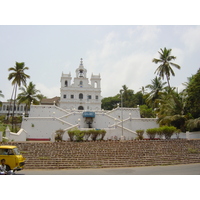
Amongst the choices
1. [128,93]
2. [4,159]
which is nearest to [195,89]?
[4,159]

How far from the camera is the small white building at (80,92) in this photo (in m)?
48.8

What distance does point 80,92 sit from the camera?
50312mm

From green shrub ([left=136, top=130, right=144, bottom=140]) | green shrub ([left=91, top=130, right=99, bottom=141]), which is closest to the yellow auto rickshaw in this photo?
green shrub ([left=91, top=130, right=99, bottom=141])

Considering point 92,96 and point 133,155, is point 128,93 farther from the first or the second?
point 133,155

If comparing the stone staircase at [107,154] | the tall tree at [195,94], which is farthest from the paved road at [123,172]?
the tall tree at [195,94]

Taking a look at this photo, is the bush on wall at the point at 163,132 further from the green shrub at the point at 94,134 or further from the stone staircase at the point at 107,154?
the green shrub at the point at 94,134

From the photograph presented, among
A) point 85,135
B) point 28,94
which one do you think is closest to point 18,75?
point 28,94

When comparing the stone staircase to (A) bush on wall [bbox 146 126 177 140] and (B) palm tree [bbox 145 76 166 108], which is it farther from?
(B) palm tree [bbox 145 76 166 108]

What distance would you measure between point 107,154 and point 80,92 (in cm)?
3531

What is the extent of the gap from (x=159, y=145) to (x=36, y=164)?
33.9 ft

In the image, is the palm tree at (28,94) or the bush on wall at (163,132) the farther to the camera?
the palm tree at (28,94)

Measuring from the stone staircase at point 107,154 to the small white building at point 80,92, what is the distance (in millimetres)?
30858

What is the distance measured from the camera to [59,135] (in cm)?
2225

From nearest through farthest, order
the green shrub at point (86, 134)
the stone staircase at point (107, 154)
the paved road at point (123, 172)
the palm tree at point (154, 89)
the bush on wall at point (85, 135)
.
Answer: the paved road at point (123, 172), the stone staircase at point (107, 154), the bush on wall at point (85, 135), the green shrub at point (86, 134), the palm tree at point (154, 89)
